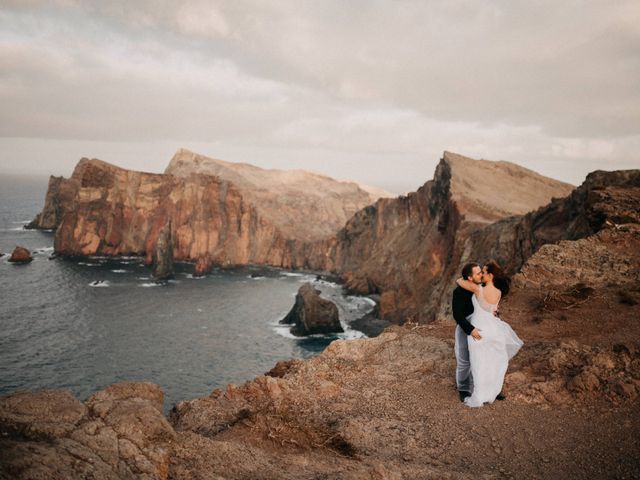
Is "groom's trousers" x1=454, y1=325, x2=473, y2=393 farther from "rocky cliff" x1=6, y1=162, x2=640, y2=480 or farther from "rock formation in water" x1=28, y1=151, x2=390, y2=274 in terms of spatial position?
"rock formation in water" x1=28, y1=151, x2=390, y2=274

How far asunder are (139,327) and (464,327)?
2222 inches

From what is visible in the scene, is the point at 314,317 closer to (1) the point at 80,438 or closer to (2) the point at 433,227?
(2) the point at 433,227

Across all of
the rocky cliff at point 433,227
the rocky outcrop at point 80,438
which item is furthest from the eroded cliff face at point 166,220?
the rocky outcrop at point 80,438

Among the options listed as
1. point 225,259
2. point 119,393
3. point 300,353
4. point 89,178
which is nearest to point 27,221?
point 89,178

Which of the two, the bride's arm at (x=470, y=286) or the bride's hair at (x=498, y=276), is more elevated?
the bride's hair at (x=498, y=276)

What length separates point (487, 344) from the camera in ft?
33.3

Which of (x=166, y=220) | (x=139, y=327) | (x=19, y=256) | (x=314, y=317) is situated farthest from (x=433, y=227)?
(x=19, y=256)

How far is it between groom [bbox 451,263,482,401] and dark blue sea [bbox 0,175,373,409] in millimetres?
31672

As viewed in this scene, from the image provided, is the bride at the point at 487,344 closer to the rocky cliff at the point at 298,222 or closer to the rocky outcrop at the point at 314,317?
the rocky cliff at the point at 298,222

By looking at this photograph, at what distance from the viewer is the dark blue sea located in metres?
43.1

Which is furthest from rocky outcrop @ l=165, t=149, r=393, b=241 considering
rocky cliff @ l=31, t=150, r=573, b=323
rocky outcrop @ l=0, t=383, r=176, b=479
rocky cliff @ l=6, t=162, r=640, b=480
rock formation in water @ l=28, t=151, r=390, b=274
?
rocky outcrop @ l=0, t=383, r=176, b=479

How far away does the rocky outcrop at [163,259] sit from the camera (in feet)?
301

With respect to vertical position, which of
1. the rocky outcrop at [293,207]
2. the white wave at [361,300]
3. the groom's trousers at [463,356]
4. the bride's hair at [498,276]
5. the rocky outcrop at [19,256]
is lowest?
the white wave at [361,300]

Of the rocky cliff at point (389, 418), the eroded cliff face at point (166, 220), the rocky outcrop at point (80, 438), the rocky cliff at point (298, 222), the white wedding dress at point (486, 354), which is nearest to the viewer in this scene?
the rocky outcrop at point (80, 438)
